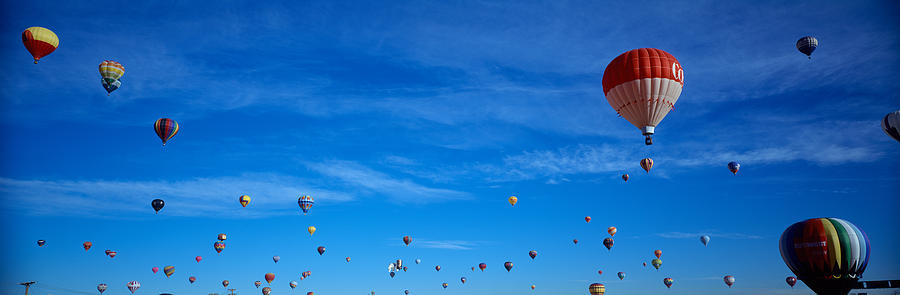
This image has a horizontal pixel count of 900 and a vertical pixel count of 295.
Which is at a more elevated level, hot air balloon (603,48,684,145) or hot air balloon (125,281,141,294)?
hot air balloon (603,48,684,145)

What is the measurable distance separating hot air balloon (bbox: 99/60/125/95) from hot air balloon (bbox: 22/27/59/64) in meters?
4.04

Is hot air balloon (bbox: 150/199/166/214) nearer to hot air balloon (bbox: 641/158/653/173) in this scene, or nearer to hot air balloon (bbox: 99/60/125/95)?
hot air balloon (bbox: 99/60/125/95)

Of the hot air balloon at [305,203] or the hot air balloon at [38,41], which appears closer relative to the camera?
the hot air balloon at [38,41]

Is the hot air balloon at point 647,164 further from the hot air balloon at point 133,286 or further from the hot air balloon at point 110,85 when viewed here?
the hot air balloon at point 133,286

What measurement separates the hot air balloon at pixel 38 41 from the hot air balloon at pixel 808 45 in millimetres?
60756

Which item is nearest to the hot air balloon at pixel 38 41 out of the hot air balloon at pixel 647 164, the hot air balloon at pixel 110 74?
the hot air balloon at pixel 110 74

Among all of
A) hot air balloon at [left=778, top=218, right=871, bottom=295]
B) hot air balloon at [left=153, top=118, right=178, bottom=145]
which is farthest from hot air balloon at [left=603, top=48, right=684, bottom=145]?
hot air balloon at [left=153, top=118, right=178, bottom=145]

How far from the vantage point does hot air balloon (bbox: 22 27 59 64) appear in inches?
1592

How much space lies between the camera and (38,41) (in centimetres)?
4059

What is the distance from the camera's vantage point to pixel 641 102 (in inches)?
1235

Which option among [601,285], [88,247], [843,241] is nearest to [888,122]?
[843,241]

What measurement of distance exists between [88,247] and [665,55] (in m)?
73.6

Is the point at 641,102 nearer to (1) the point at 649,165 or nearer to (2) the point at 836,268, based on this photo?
(2) the point at 836,268

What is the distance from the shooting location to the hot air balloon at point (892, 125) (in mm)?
37906
